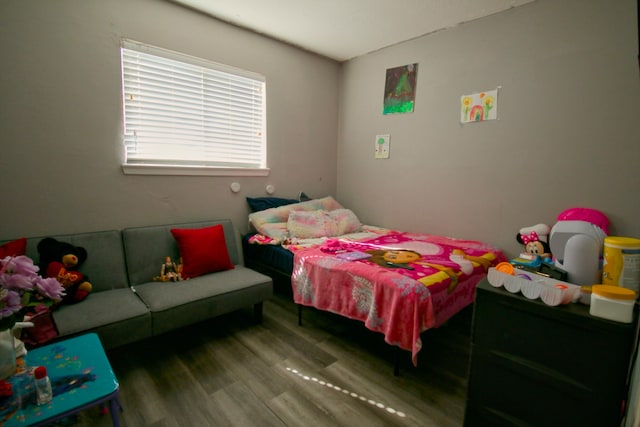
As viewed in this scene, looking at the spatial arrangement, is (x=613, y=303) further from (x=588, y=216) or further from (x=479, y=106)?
(x=479, y=106)

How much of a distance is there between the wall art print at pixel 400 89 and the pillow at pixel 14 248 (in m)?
3.26

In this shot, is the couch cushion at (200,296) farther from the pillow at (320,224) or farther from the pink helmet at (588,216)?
the pink helmet at (588,216)

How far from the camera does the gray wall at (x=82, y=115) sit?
1.95 m

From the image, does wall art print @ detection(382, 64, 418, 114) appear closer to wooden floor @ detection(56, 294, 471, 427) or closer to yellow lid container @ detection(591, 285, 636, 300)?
wooden floor @ detection(56, 294, 471, 427)

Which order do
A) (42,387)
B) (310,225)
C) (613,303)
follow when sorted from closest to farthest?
(613,303) → (42,387) → (310,225)

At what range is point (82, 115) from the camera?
2.16 metres

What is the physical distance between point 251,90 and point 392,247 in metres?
2.09

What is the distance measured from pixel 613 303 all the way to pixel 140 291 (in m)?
2.46

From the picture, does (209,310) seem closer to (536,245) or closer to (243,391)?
(243,391)

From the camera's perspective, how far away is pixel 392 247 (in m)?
2.59

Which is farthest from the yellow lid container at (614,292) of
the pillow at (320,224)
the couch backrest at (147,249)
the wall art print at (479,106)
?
the couch backrest at (147,249)

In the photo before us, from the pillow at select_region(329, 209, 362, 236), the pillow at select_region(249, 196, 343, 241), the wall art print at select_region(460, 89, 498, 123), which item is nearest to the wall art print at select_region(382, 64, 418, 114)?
the wall art print at select_region(460, 89, 498, 123)

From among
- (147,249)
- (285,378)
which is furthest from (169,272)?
(285,378)

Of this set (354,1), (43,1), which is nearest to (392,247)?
(354,1)
